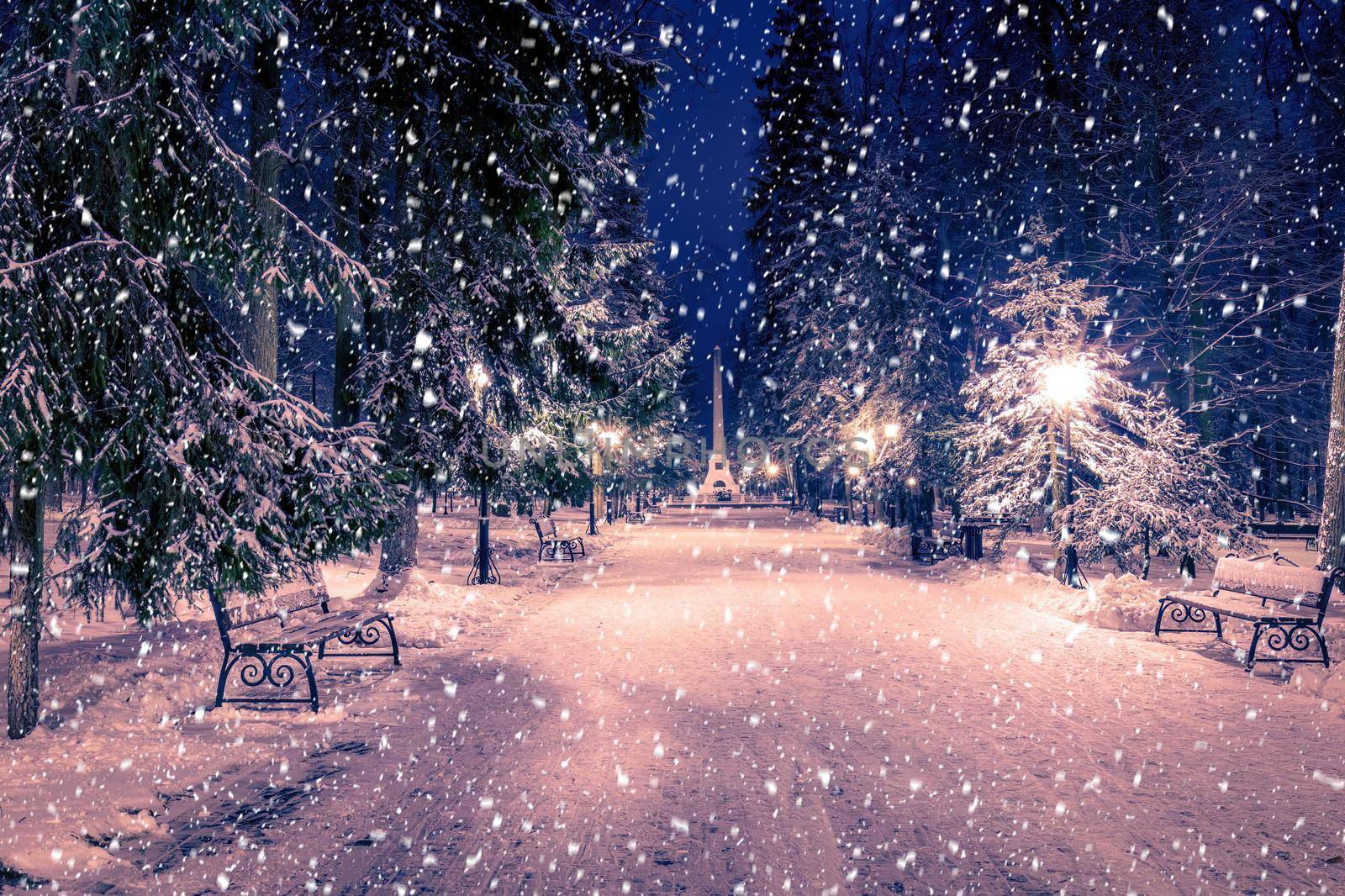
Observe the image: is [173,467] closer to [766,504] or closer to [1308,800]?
[1308,800]

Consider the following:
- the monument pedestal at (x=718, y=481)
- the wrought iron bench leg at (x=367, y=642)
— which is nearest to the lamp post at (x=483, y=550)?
the wrought iron bench leg at (x=367, y=642)

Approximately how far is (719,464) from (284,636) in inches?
2223

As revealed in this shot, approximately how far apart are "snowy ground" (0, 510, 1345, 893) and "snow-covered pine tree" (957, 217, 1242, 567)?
4.92m

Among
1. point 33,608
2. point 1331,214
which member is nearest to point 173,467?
point 33,608

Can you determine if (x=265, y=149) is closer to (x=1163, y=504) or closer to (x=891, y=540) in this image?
(x=1163, y=504)

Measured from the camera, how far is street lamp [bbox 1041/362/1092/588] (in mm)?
14070

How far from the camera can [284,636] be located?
7000mm

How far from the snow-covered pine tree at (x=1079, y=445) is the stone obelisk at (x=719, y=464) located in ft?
144

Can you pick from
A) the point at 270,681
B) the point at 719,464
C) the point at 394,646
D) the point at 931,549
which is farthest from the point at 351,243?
the point at 719,464

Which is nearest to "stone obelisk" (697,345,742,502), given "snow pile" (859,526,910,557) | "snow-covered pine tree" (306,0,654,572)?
"snow pile" (859,526,910,557)

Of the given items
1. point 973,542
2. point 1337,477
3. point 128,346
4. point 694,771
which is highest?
point 128,346

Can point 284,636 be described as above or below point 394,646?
above

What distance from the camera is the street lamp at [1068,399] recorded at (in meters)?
14.1

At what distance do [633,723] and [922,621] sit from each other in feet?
20.3
